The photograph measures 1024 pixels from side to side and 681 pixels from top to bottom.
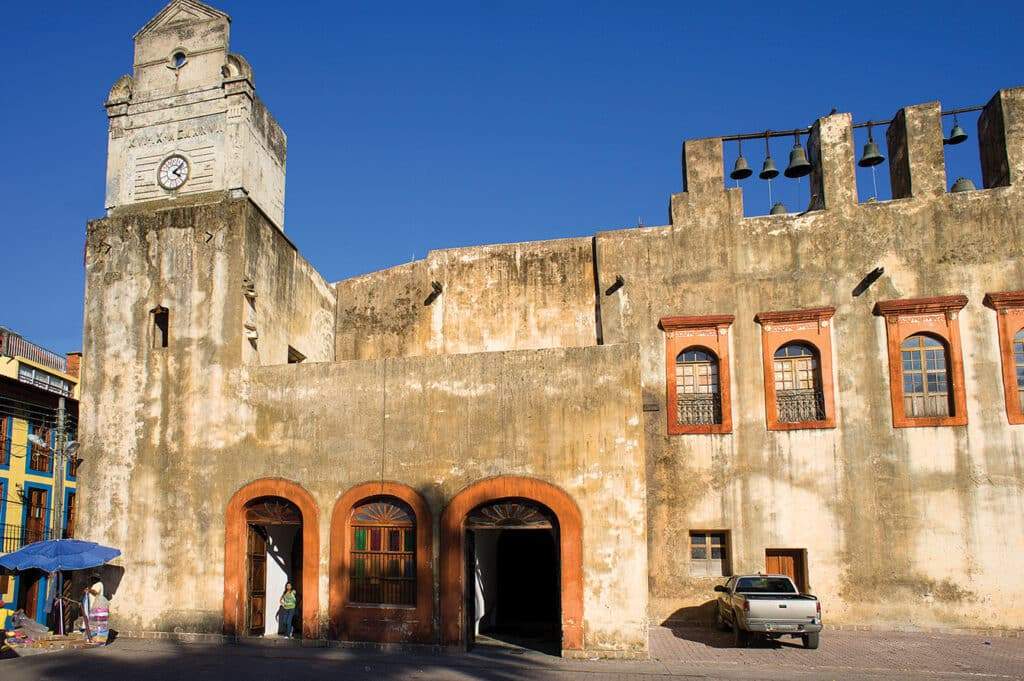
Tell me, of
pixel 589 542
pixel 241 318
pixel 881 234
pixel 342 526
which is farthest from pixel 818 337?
pixel 241 318

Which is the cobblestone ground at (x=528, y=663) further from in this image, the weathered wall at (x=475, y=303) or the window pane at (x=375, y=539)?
the weathered wall at (x=475, y=303)

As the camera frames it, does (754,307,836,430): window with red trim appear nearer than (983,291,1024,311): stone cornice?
No

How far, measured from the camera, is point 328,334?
70.6 feet

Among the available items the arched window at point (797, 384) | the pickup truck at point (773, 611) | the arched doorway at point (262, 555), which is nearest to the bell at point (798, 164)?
the arched window at point (797, 384)

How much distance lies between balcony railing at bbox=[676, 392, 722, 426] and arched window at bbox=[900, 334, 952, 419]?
3.80 metres

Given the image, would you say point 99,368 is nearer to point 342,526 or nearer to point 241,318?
point 241,318

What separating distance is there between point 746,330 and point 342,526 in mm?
9477

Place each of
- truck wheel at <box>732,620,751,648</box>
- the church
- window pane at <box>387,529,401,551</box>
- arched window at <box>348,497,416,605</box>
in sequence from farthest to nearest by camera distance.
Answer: truck wheel at <box>732,620,751,648</box>
window pane at <box>387,529,401,551</box>
arched window at <box>348,497,416,605</box>
the church

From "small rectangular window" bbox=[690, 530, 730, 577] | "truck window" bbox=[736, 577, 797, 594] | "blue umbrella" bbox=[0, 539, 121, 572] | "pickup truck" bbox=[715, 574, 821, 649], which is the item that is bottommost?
"pickup truck" bbox=[715, 574, 821, 649]

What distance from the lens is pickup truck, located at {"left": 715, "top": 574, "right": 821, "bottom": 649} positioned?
14.8 metres

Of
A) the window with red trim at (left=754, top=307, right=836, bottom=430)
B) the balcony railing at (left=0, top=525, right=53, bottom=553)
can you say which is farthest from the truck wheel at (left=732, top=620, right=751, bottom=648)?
the balcony railing at (left=0, top=525, right=53, bottom=553)

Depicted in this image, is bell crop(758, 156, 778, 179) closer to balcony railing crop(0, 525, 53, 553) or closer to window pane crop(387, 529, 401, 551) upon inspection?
window pane crop(387, 529, 401, 551)

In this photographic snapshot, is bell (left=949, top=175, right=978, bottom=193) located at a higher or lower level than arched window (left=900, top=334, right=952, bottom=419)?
higher

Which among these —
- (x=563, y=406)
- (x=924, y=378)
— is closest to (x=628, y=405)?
(x=563, y=406)
